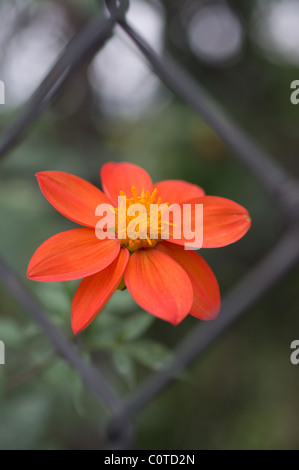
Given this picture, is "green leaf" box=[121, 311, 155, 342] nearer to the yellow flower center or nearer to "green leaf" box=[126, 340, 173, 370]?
"green leaf" box=[126, 340, 173, 370]

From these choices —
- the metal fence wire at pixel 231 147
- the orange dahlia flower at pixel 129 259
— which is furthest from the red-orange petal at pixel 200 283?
the metal fence wire at pixel 231 147

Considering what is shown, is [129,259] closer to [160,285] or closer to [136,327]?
[160,285]

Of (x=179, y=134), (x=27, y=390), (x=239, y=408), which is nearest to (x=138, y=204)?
(x=27, y=390)

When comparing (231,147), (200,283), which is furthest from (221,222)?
(231,147)

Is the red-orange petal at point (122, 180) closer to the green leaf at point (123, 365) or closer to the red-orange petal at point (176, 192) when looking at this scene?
the red-orange petal at point (176, 192)

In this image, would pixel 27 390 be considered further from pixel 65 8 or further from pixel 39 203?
pixel 65 8

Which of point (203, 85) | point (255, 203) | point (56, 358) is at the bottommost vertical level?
point (56, 358)

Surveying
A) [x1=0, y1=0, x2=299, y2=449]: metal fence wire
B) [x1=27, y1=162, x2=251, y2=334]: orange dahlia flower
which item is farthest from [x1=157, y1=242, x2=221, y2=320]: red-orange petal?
[x1=0, y1=0, x2=299, y2=449]: metal fence wire
